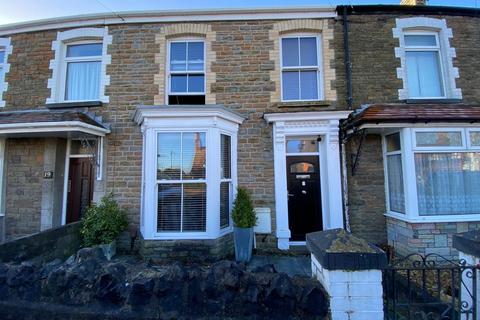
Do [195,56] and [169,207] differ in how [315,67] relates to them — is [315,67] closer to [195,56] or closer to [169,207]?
[195,56]

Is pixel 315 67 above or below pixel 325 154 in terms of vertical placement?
above

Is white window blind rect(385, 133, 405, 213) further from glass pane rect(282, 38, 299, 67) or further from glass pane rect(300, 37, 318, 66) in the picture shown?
glass pane rect(282, 38, 299, 67)

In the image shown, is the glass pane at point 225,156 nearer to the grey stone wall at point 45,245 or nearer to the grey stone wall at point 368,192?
the grey stone wall at point 368,192

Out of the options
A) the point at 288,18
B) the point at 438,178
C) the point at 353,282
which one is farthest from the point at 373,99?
the point at 353,282

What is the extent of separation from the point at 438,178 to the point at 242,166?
4.25 metres

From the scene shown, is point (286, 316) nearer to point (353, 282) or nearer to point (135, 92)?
point (353, 282)

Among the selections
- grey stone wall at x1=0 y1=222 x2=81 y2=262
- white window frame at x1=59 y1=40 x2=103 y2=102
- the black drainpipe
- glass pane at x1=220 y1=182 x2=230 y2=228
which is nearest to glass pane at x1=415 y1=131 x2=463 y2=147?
the black drainpipe

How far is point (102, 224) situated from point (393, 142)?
6.69 meters

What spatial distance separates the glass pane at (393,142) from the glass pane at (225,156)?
373 centimetres

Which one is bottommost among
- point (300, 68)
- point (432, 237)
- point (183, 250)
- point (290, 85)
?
point (183, 250)

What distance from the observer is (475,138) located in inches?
225

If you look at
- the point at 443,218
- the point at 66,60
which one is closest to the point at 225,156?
the point at 443,218

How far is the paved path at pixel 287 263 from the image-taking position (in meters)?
4.84

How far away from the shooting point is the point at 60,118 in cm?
591
